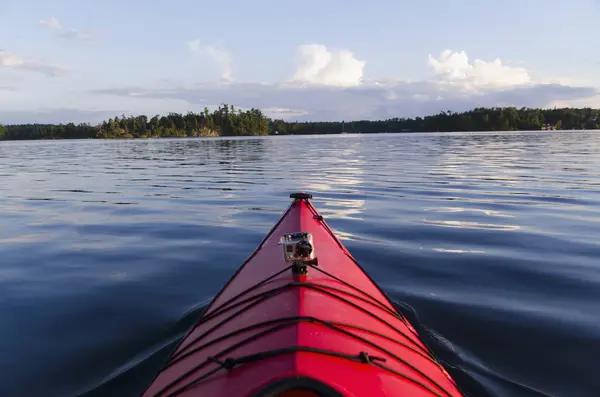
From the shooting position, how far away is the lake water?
15.6ft

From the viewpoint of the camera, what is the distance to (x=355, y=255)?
854 cm

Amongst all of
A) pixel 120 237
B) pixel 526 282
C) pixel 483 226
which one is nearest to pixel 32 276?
pixel 120 237

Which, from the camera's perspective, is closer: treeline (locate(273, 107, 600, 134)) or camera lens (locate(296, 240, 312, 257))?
camera lens (locate(296, 240, 312, 257))

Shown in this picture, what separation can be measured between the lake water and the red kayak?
1.40 m

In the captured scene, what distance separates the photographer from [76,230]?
425 inches

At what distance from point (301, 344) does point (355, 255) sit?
6127 mm

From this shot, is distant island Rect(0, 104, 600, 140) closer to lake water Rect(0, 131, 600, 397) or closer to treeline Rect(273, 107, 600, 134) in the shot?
treeline Rect(273, 107, 600, 134)

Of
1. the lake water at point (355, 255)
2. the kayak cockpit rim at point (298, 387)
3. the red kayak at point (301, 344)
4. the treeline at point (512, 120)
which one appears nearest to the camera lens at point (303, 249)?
the red kayak at point (301, 344)

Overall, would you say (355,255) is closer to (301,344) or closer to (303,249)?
(303,249)

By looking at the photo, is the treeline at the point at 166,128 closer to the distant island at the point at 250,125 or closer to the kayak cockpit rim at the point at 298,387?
the distant island at the point at 250,125

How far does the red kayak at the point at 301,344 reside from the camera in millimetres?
2328

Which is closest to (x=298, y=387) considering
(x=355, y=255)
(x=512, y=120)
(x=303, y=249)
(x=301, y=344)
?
(x=301, y=344)

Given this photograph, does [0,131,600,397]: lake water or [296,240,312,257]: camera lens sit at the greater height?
[296,240,312,257]: camera lens

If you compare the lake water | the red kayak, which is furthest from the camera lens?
the lake water
